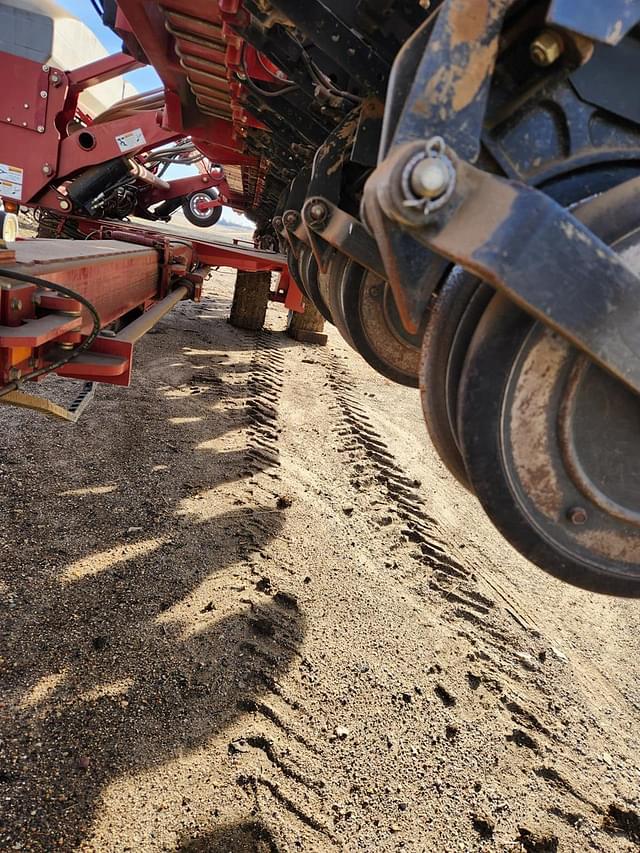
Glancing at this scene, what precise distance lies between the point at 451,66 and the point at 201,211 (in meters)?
9.55

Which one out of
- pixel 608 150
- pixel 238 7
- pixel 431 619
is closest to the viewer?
pixel 608 150

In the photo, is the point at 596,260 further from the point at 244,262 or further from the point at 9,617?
the point at 244,262

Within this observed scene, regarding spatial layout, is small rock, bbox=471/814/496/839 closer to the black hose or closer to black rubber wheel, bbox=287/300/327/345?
the black hose

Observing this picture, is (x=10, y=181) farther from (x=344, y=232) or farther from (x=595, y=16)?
(x=595, y=16)

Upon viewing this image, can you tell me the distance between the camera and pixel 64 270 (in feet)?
5.86

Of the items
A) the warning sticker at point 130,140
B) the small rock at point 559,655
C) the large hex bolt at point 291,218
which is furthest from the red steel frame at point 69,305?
the warning sticker at point 130,140

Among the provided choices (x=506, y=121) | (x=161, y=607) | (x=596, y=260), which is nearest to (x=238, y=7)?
(x=506, y=121)

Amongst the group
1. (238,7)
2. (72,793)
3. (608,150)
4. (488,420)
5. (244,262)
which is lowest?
(72,793)

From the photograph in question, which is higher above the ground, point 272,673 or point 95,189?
point 95,189

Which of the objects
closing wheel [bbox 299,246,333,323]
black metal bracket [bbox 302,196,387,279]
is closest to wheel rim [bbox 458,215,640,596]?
black metal bracket [bbox 302,196,387,279]

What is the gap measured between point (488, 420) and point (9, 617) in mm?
1785

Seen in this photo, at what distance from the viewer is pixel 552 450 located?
0.99 m

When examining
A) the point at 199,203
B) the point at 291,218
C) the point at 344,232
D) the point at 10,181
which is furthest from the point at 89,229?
the point at 199,203

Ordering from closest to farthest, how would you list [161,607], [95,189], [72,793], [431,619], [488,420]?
[488,420]
[72,793]
[161,607]
[431,619]
[95,189]
